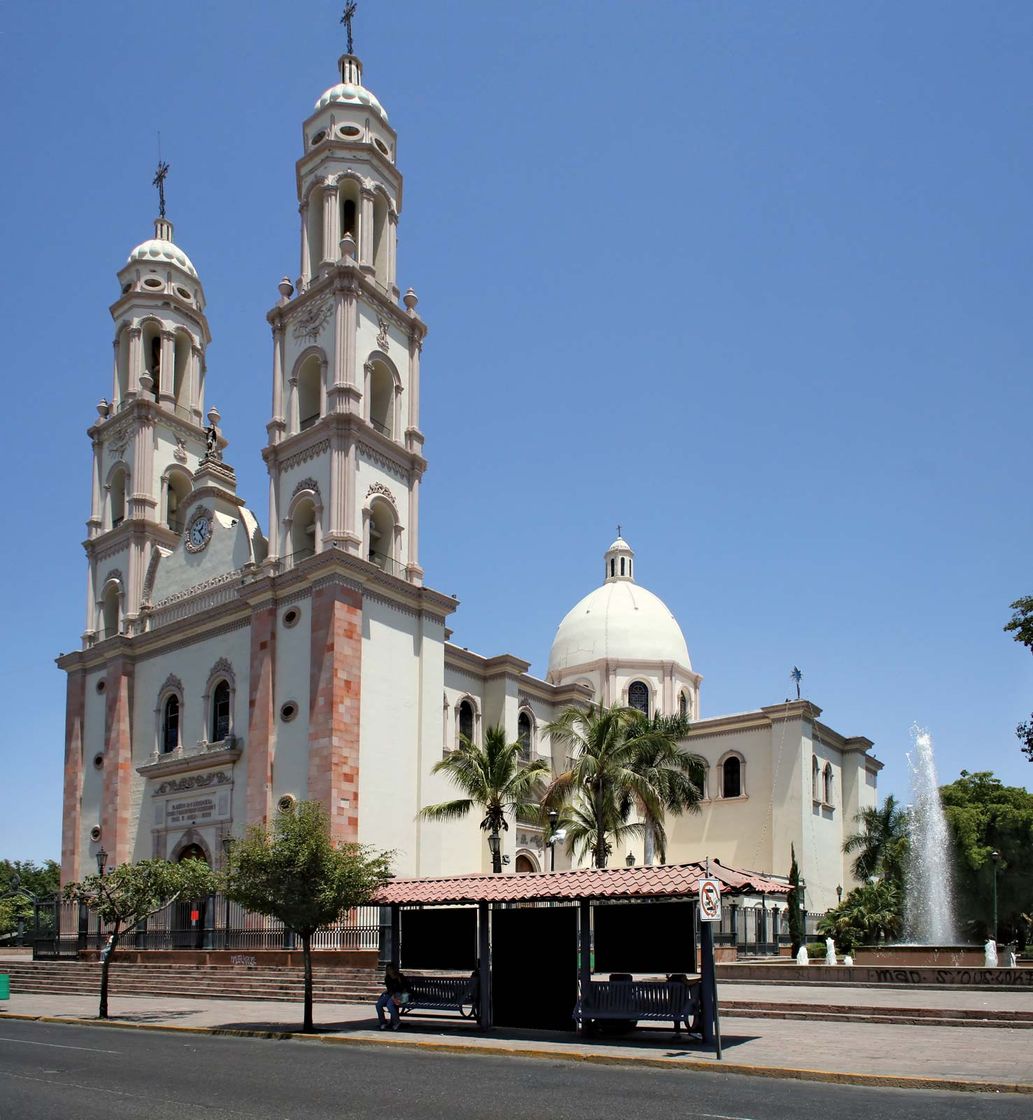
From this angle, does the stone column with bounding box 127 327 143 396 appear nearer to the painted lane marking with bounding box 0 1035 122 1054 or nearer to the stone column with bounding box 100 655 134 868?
the stone column with bounding box 100 655 134 868

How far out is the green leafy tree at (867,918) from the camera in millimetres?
36875

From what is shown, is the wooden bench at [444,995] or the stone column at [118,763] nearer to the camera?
the wooden bench at [444,995]

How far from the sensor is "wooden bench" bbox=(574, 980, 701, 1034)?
1675cm

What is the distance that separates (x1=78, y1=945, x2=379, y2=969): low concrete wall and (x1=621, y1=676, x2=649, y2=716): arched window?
1103 inches

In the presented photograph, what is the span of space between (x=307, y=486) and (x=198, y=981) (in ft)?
50.7

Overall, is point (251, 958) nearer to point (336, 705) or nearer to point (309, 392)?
point (336, 705)

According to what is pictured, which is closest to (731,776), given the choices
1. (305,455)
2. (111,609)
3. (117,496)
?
(305,455)

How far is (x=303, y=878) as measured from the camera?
20344mm

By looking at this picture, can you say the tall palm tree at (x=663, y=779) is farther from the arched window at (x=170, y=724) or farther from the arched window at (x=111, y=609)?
the arched window at (x=111, y=609)

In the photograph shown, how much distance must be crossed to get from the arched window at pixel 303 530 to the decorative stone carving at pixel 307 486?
0.39 meters

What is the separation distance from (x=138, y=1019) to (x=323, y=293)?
79.8ft

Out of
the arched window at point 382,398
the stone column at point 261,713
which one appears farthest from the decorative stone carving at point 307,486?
the stone column at point 261,713

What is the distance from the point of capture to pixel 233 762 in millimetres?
36562

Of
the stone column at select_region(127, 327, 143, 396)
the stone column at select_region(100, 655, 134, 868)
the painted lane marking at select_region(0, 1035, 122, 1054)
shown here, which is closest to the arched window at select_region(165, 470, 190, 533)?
the stone column at select_region(127, 327, 143, 396)
